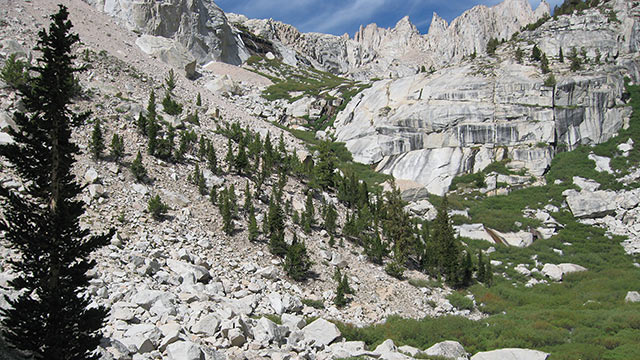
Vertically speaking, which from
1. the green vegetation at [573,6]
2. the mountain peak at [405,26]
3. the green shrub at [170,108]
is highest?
the mountain peak at [405,26]

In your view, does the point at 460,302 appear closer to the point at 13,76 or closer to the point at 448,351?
the point at 448,351

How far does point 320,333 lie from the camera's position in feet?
54.9

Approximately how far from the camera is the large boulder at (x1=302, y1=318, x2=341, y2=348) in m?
16.1

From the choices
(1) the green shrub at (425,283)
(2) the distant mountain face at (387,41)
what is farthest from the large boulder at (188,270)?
(2) the distant mountain face at (387,41)

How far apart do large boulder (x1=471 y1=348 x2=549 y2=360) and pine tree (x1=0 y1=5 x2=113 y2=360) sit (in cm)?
1546

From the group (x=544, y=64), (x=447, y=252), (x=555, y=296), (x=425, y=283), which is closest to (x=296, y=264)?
(x=425, y=283)

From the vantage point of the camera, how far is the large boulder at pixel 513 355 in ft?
48.4

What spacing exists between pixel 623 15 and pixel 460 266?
2522 inches

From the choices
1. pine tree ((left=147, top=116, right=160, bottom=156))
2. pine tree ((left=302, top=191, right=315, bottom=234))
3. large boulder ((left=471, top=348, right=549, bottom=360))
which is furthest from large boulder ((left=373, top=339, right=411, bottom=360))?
pine tree ((left=147, top=116, right=160, bottom=156))

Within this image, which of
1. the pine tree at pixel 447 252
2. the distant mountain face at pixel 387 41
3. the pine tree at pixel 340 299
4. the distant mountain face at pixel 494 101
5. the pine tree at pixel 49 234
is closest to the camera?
the pine tree at pixel 49 234

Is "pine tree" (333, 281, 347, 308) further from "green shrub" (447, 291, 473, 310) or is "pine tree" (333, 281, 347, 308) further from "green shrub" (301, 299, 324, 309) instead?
"green shrub" (447, 291, 473, 310)

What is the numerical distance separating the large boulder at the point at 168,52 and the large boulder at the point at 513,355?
199 feet

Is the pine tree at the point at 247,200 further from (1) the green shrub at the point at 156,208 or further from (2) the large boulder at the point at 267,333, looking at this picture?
(2) the large boulder at the point at 267,333

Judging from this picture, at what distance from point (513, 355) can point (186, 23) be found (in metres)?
84.8
